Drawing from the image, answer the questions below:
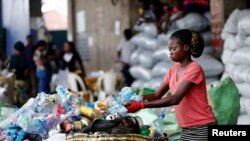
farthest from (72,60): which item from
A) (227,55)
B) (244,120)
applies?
(244,120)

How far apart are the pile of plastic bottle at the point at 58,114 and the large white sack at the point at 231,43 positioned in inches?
140

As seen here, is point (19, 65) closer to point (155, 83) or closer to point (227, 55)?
point (155, 83)

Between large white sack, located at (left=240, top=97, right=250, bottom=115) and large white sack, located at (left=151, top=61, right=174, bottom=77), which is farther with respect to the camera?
large white sack, located at (left=151, top=61, right=174, bottom=77)

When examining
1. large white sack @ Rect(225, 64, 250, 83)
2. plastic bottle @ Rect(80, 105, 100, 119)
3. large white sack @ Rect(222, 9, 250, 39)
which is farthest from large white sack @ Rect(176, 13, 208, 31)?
plastic bottle @ Rect(80, 105, 100, 119)

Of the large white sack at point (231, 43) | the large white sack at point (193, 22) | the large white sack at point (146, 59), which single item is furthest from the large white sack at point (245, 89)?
the large white sack at point (146, 59)

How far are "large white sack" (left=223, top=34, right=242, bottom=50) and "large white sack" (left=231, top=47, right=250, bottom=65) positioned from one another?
9 cm

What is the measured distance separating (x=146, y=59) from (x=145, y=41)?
347mm

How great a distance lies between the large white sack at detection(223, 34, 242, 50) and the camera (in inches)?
327

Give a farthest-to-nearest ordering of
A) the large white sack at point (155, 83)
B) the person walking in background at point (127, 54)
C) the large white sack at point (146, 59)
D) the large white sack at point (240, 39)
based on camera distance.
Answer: the person walking in background at point (127, 54), the large white sack at point (146, 59), the large white sack at point (155, 83), the large white sack at point (240, 39)

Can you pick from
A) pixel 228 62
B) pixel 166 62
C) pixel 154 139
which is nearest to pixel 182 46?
pixel 154 139

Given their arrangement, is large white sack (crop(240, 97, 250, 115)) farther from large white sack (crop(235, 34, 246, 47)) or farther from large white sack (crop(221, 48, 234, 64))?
large white sack (crop(221, 48, 234, 64))

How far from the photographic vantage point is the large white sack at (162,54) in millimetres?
10188

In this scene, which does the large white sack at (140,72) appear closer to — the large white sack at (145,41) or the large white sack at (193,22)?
the large white sack at (145,41)

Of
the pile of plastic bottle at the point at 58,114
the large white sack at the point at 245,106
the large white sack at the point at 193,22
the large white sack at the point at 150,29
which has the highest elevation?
the large white sack at the point at 193,22
